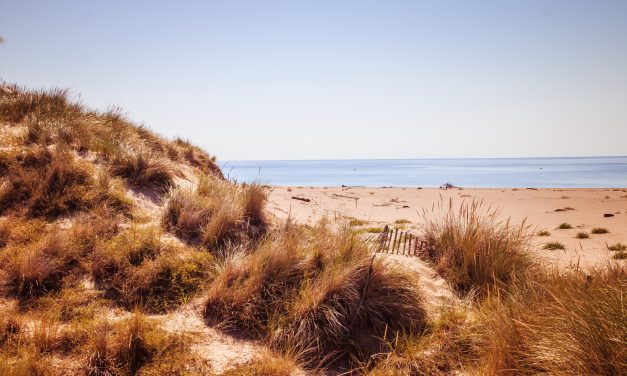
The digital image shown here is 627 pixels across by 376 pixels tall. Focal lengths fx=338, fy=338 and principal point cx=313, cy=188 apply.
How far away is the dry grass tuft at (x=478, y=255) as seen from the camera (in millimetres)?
5020

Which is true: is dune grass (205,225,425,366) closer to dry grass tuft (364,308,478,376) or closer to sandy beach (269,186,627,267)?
dry grass tuft (364,308,478,376)

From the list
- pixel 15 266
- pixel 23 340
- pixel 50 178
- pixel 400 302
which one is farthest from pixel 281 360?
pixel 50 178

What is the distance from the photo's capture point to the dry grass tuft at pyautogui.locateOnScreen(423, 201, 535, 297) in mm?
5020

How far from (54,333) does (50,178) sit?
3.67 metres

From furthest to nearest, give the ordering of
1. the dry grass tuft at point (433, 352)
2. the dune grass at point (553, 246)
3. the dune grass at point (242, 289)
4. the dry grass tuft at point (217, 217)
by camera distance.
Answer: the dune grass at point (553, 246), the dry grass tuft at point (217, 217), the dry grass tuft at point (433, 352), the dune grass at point (242, 289)

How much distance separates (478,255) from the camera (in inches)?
207

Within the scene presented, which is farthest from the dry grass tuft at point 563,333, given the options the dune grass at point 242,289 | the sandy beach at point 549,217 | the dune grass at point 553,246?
the dune grass at point 553,246

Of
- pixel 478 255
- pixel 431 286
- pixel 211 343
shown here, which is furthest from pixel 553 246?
pixel 211 343

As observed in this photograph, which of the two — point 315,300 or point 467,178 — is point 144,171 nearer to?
point 315,300

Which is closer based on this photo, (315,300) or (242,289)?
(315,300)

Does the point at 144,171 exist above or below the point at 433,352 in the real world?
above

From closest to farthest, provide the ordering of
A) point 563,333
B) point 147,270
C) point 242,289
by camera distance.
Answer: point 563,333
point 242,289
point 147,270

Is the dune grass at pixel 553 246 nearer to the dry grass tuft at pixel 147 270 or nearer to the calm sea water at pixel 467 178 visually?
the calm sea water at pixel 467 178

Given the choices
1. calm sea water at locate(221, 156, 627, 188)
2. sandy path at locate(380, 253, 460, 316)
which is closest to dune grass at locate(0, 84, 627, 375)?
sandy path at locate(380, 253, 460, 316)
